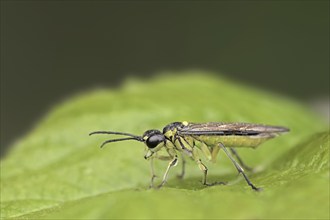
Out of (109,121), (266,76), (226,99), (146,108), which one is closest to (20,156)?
(109,121)

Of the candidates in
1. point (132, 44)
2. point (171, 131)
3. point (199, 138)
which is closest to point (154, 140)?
point (171, 131)

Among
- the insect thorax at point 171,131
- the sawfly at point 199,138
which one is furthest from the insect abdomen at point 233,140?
the insect thorax at point 171,131

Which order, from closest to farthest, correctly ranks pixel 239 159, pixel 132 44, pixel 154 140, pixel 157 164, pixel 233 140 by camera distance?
1. pixel 154 140
2. pixel 233 140
3. pixel 239 159
4. pixel 157 164
5. pixel 132 44

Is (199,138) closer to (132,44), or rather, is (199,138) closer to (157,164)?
(157,164)

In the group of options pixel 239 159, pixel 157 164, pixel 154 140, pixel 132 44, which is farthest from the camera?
pixel 132 44

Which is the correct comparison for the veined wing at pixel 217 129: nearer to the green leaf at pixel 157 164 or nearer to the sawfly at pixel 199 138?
the sawfly at pixel 199 138

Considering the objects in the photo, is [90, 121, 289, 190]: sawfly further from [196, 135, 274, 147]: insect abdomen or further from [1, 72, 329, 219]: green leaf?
[1, 72, 329, 219]: green leaf

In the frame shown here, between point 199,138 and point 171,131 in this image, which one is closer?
point 171,131
